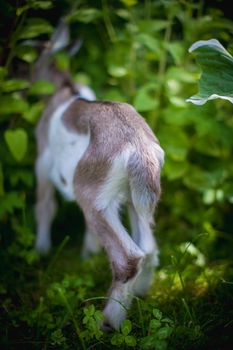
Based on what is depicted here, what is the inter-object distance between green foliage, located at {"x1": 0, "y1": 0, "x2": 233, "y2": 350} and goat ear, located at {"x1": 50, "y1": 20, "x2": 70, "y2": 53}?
9 cm

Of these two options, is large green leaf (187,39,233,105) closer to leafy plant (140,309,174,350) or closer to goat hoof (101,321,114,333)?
leafy plant (140,309,174,350)

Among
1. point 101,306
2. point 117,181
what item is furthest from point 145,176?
point 101,306

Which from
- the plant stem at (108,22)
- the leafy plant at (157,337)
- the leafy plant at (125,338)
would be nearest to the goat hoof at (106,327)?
the leafy plant at (125,338)

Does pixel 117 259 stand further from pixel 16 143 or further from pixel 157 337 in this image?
pixel 16 143

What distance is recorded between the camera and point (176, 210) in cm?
401

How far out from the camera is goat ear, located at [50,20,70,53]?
13.2ft

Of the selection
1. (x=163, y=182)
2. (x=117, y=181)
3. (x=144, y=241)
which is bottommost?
(x=163, y=182)

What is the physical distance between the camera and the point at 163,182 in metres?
4.06

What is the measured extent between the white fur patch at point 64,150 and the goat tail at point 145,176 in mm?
545

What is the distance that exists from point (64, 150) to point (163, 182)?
3.93 feet

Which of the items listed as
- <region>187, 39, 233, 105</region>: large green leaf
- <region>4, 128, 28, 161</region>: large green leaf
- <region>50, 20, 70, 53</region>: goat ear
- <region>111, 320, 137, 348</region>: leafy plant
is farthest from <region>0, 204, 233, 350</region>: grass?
<region>50, 20, 70, 53</region>: goat ear

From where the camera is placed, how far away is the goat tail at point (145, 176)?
2.39m

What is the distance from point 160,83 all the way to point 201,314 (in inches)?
76.1

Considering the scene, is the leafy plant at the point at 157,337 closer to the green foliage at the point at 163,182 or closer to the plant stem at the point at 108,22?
the green foliage at the point at 163,182
